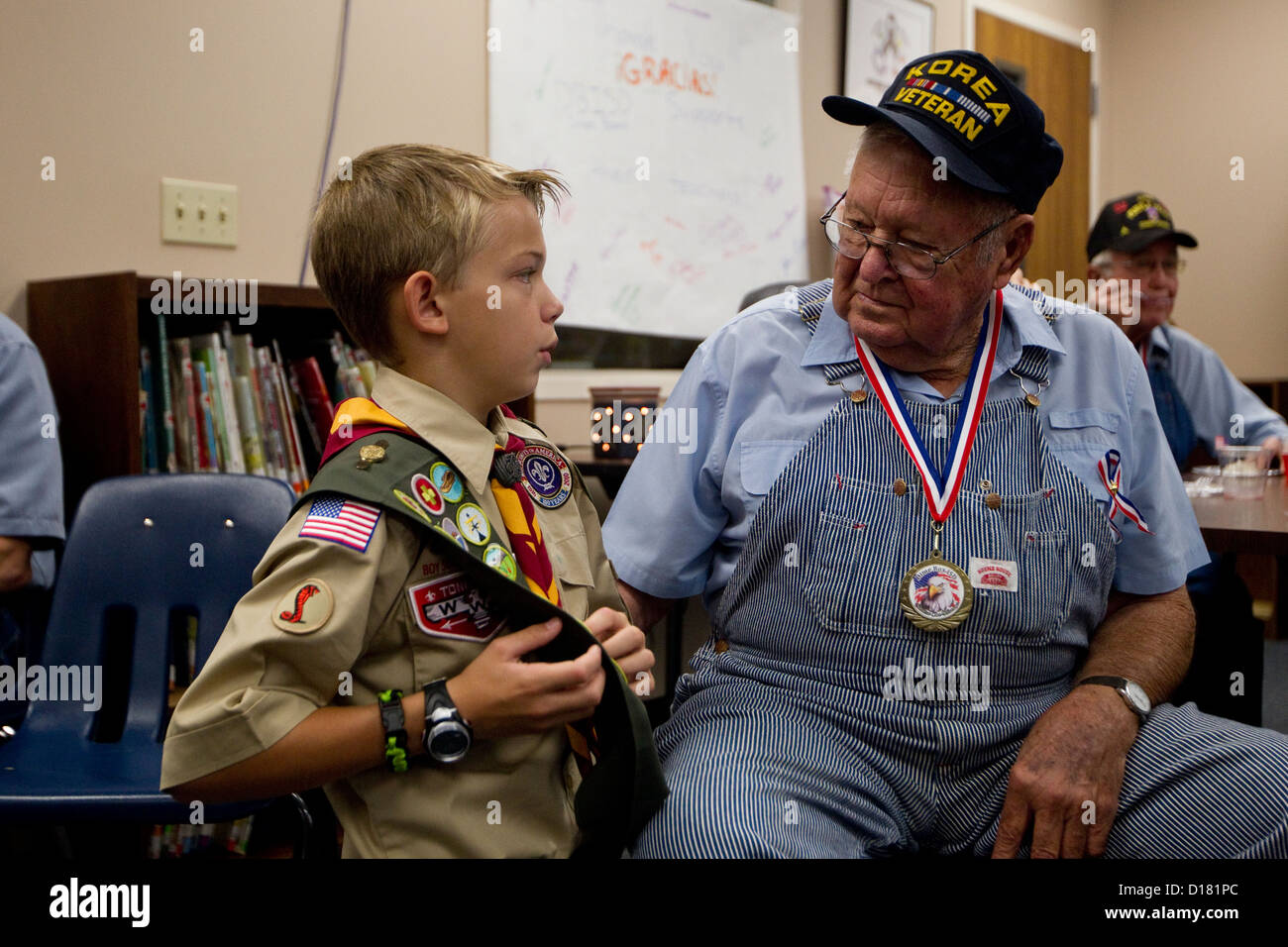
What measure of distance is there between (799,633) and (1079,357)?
1.70 feet

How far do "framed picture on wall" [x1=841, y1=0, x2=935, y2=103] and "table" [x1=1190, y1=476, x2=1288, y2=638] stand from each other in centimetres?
240

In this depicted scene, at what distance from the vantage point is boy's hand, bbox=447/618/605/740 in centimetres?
99

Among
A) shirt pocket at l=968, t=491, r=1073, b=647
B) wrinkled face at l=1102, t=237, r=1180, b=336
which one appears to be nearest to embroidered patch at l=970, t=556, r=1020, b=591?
shirt pocket at l=968, t=491, r=1073, b=647

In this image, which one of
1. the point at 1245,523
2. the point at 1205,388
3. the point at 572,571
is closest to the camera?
the point at 572,571

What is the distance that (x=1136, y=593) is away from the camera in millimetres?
1467

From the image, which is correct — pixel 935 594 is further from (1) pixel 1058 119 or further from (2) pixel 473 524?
(1) pixel 1058 119

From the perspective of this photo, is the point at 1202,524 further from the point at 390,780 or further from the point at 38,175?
the point at 38,175

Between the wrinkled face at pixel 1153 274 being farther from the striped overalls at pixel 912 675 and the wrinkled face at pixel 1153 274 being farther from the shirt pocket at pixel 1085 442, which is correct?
the striped overalls at pixel 912 675

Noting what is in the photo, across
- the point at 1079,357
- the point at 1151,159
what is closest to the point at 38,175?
the point at 1079,357

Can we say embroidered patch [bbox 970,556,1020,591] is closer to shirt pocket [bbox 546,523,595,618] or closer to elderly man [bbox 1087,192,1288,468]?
shirt pocket [bbox 546,523,595,618]

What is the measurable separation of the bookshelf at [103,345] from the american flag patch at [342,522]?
3.45ft

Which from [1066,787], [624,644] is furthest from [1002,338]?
[624,644]

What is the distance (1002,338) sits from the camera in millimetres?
1468

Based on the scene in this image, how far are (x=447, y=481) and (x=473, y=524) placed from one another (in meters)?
0.05
